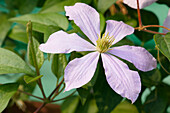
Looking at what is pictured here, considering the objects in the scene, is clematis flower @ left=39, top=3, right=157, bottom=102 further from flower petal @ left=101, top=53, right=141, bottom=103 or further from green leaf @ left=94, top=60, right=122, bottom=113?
green leaf @ left=94, top=60, right=122, bottom=113

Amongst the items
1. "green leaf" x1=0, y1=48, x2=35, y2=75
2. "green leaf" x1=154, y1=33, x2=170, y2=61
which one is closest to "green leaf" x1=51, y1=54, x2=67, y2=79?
"green leaf" x1=0, y1=48, x2=35, y2=75

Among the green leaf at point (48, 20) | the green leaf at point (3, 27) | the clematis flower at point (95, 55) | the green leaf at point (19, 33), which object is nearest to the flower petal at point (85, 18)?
the clematis flower at point (95, 55)

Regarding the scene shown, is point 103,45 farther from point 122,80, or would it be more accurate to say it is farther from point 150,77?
point 150,77

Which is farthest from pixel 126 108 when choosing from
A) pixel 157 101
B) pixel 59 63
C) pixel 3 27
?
pixel 3 27

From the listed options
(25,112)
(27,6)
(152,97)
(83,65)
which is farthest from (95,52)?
(25,112)

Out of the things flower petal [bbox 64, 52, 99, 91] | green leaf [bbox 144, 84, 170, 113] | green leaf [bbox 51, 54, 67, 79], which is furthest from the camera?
green leaf [bbox 144, 84, 170, 113]
